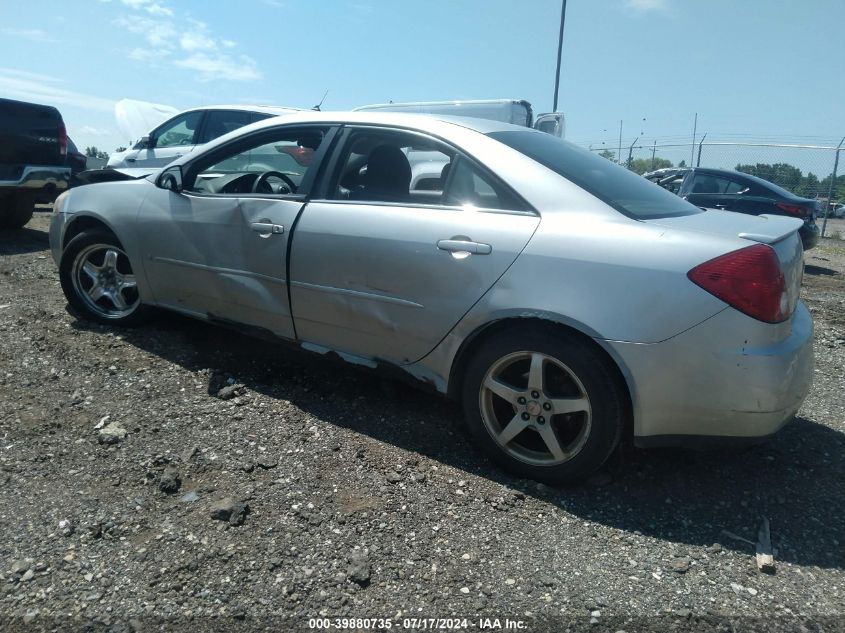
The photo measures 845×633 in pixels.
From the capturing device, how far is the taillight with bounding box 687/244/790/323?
2.41m

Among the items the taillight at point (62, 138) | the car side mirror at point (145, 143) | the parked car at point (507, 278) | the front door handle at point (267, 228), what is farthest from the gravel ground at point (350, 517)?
the car side mirror at point (145, 143)

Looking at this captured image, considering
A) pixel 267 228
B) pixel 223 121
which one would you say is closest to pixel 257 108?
pixel 223 121

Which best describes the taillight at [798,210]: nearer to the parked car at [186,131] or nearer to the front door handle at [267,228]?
the parked car at [186,131]

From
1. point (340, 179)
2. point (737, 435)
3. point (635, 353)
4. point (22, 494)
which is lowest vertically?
point (22, 494)

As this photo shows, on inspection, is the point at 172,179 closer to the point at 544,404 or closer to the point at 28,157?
the point at 544,404

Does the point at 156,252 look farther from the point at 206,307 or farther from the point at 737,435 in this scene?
the point at 737,435

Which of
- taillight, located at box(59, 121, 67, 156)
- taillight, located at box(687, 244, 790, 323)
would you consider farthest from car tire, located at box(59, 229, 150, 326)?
taillight, located at box(59, 121, 67, 156)

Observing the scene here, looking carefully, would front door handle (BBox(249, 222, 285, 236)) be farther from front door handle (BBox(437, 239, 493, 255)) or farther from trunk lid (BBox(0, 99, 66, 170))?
trunk lid (BBox(0, 99, 66, 170))

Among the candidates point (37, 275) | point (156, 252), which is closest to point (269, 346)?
point (156, 252)

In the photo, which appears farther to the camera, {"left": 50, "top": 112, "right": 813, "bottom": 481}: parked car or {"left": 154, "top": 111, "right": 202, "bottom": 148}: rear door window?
{"left": 154, "top": 111, "right": 202, "bottom": 148}: rear door window

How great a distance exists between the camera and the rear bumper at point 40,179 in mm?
8055

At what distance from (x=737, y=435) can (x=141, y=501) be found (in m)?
2.37

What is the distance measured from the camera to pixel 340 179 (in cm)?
340

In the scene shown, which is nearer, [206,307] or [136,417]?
[136,417]
